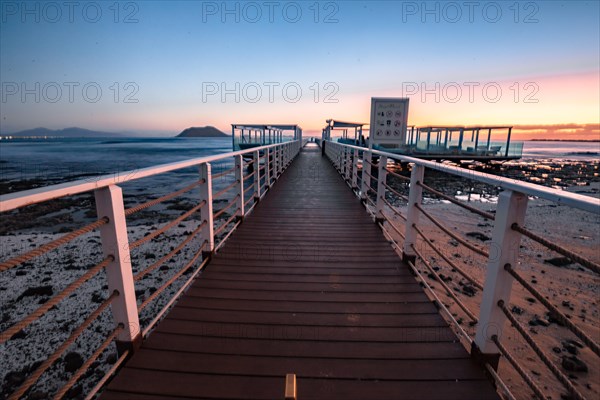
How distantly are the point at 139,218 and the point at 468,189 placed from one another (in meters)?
15.3

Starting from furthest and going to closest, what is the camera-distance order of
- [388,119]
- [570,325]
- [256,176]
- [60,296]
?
1. [388,119]
2. [256,176]
3. [60,296]
4. [570,325]

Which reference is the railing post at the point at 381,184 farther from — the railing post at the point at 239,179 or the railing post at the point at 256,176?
the railing post at the point at 256,176

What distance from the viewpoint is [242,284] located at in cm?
267

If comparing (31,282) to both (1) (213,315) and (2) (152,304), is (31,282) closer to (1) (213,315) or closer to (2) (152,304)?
(2) (152,304)

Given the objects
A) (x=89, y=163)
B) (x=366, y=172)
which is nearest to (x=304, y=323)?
(x=366, y=172)

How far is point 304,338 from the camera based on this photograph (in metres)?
1.97

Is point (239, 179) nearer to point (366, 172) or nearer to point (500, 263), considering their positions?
point (366, 172)

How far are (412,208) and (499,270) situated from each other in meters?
1.38

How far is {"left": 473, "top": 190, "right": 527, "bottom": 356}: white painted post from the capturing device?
150 cm

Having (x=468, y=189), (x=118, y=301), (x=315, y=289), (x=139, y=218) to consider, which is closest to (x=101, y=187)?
(x=118, y=301)

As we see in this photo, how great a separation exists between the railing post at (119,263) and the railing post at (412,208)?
2.38m

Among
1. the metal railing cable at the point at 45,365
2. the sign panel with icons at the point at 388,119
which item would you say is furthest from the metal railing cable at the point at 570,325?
the sign panel with icons at the point at 388,119

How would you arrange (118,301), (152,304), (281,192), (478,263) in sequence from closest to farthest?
1. (118,301)
2. (152,304)
3. (478,263)
4. (281,192)

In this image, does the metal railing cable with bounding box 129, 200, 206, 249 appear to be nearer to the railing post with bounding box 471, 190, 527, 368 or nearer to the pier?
the pier
